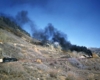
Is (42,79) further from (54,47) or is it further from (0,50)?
(54,47)

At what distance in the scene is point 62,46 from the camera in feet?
295

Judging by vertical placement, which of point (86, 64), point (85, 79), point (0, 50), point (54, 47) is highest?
point (54, 47)

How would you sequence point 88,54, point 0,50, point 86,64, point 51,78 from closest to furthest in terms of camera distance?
1. point 51,78
2. point 0,50
3. point 86,64
4. point 88,54

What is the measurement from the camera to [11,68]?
2362cm

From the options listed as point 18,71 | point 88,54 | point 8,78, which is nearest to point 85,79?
point 18,71

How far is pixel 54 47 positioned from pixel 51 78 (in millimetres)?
66274

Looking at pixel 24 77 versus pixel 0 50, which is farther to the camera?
pixel 0 50

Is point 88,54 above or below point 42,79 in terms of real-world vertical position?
above

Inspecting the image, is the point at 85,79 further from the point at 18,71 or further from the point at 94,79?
the point at 18,71

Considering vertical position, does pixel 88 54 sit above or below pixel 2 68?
above

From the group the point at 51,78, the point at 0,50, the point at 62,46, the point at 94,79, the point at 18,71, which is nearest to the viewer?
the point at 18,71

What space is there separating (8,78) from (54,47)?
7048 cm

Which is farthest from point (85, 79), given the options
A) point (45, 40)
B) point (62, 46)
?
point (45, 40)

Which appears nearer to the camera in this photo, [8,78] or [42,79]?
[8,78]
